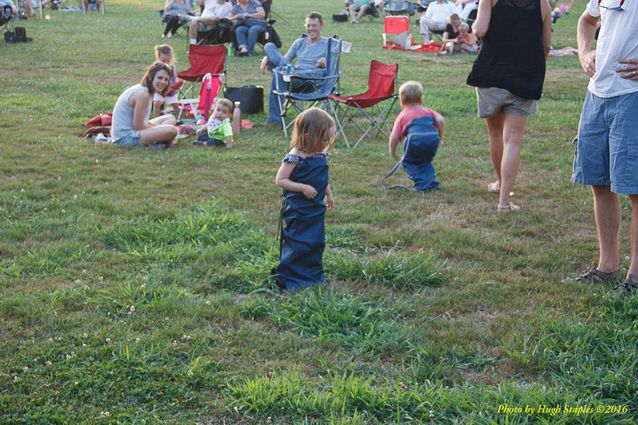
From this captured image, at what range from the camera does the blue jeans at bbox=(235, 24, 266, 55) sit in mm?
16109

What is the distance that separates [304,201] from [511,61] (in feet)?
7.26

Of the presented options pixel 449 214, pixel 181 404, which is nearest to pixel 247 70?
pixel 449 214

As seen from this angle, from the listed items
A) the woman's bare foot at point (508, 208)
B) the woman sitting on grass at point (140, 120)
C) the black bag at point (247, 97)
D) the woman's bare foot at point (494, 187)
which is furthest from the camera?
the black bag at point (247, 97)

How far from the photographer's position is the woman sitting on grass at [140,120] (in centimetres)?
826

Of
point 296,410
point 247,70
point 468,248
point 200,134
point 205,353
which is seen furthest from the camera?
point 247,70

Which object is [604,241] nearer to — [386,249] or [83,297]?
[386,249]

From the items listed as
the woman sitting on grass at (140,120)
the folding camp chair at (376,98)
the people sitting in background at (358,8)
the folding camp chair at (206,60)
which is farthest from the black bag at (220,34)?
the people sitting in background at (358,8)

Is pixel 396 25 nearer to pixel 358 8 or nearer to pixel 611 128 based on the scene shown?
pixel 358 8

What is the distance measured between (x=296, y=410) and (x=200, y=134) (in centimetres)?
574

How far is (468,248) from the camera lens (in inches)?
206

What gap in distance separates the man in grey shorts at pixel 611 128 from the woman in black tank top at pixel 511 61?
1.14 meters

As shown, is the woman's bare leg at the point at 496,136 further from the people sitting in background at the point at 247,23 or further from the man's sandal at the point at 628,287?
the people sitting in background at the point at 247,23

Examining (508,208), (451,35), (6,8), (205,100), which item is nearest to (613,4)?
(508,208)

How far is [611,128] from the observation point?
428cm
